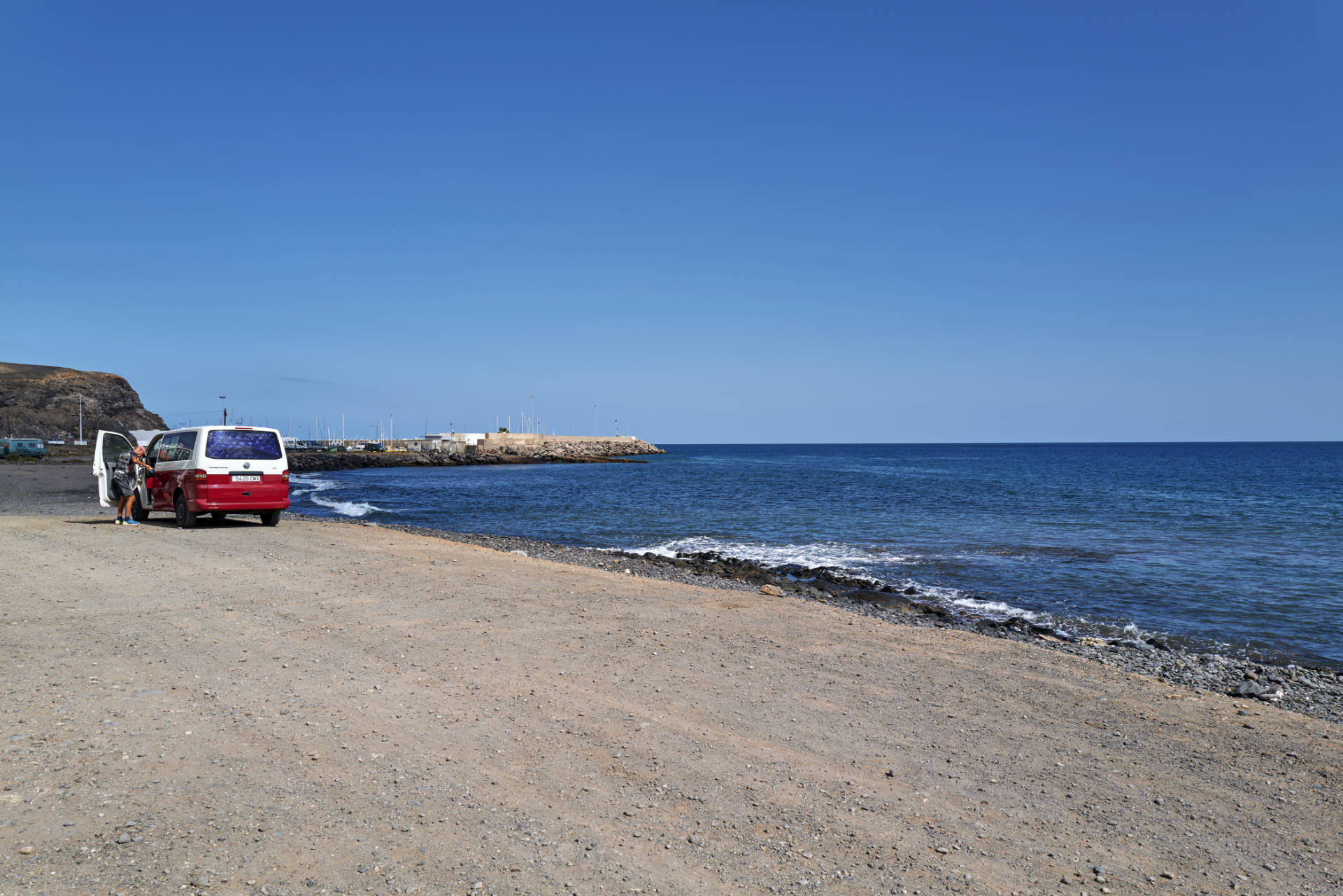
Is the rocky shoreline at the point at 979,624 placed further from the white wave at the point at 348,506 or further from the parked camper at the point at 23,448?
the parked camper at the point at 23,448

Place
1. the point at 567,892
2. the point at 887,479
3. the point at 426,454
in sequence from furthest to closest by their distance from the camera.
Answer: the point at 426,454, the point at 887,479, the point at 567,892

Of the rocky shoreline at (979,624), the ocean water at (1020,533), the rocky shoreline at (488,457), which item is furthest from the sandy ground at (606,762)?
the rocky shoreline at (488,457)

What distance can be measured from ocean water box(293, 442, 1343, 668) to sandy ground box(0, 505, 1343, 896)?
696cm

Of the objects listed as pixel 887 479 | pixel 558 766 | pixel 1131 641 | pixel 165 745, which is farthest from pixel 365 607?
pixel 887 479

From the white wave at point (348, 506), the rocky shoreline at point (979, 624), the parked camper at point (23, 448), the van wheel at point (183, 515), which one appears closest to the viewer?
the rocky shoreline at point (979, 624)

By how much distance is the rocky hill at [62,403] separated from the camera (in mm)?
117688

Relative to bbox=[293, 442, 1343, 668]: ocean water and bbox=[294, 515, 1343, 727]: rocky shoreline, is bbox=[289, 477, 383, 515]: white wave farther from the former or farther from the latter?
bbox=[294, 515, 1343, 727]: rocky shoreline

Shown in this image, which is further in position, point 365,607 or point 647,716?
point 365,607

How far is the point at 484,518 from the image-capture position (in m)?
32.9

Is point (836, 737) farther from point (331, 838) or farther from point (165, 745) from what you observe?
point (165, 745)

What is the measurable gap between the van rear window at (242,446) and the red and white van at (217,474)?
0.01m

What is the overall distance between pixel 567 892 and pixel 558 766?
1423 mm

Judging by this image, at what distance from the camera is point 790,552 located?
2234cm

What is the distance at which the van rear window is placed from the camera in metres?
17.0
